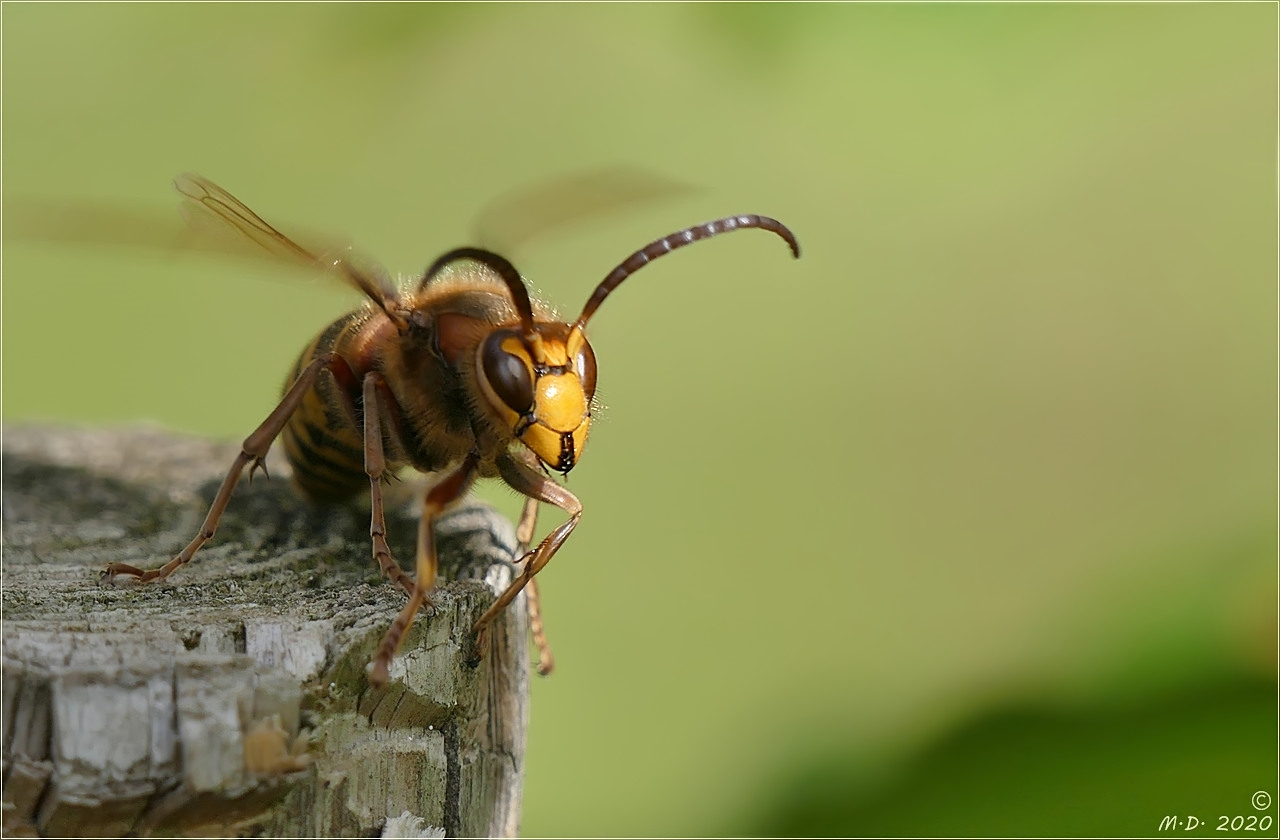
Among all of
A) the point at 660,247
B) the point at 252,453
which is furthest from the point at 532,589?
the point at 660,247

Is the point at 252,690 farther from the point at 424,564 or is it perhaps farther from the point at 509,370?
the point at 509,370

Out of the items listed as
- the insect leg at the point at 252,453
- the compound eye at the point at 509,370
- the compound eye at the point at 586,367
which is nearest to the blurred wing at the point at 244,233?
the insect leg at the point at 252,453

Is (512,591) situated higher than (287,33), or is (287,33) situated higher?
(287,33)

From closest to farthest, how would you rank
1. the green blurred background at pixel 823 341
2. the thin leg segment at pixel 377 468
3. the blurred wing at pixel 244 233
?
the thin leg segment at pixel 377 468 → the blurred wing at pixel 244 233 → the green blurred background at pixel 823 341

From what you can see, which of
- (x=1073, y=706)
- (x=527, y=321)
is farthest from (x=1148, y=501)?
(x=527, y=321)

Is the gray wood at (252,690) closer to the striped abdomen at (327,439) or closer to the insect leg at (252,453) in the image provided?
the insect leg at (252,453)

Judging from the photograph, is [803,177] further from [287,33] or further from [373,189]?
[287,33]
